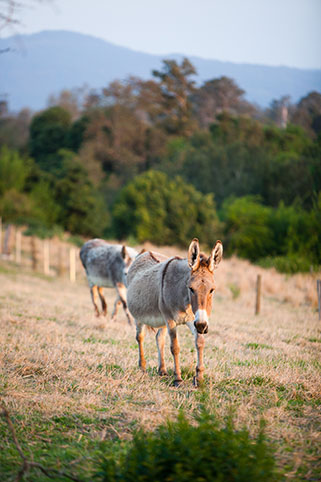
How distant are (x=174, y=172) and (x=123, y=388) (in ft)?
159

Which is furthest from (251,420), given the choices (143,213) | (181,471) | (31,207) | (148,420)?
(31,207)

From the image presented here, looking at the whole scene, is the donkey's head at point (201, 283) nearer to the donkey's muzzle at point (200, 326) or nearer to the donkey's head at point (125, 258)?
the donkey's muzzle at point (200, 326)

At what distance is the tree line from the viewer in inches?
1467

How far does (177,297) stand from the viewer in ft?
20.3

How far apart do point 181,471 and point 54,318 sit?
8266 mm

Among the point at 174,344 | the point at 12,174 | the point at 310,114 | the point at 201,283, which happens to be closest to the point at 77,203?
the point at 12,174

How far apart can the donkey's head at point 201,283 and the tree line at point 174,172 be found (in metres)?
22.8

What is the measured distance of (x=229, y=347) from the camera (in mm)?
8898

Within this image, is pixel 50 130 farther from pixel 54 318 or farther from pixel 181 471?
pixel 181 471

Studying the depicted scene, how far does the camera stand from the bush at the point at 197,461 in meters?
3.40

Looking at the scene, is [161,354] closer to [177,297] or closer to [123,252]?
[177,297]

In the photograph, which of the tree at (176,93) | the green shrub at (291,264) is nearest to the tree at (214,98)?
the tree at (176,93)

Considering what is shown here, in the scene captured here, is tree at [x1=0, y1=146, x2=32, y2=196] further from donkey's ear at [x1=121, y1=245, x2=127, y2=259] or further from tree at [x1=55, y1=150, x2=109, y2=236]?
donkey's ear at [x1=121, y1=245, x2=127, y2=259]

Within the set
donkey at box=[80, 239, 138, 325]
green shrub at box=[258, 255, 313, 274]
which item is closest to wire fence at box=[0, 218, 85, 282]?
donkey at box=[80, 239, 138, 325]
